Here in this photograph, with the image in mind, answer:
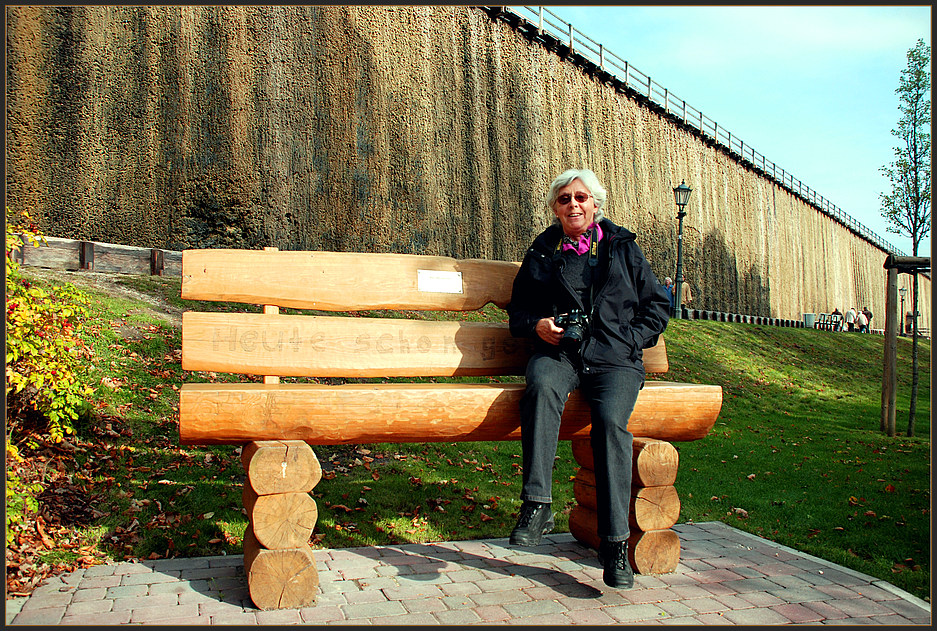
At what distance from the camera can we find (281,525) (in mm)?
2984

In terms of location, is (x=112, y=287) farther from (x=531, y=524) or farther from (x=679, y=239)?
(x=679, y=239)

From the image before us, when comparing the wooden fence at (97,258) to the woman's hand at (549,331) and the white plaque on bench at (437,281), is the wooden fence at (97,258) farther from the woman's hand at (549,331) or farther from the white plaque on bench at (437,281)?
the woman's hand at (549,331)

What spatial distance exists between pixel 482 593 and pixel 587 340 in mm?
1364

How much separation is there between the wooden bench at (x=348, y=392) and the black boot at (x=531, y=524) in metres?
0.52

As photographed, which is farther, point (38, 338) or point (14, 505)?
point (38, 338)

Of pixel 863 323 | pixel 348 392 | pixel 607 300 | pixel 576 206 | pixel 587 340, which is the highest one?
pixel 576 206

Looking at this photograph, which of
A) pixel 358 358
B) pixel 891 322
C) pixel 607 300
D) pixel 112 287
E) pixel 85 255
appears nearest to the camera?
pixel 607 300

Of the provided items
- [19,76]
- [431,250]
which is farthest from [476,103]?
[19,76]

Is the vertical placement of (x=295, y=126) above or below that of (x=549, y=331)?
above

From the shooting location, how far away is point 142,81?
1480 centimetres

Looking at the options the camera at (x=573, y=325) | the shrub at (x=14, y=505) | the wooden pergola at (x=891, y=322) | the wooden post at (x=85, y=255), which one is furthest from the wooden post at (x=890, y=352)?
the wooden post at (x=85, y=255)

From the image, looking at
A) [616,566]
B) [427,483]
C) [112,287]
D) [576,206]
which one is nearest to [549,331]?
[576,206]

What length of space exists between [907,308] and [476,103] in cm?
5695

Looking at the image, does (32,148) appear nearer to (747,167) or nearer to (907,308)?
(747,167)
